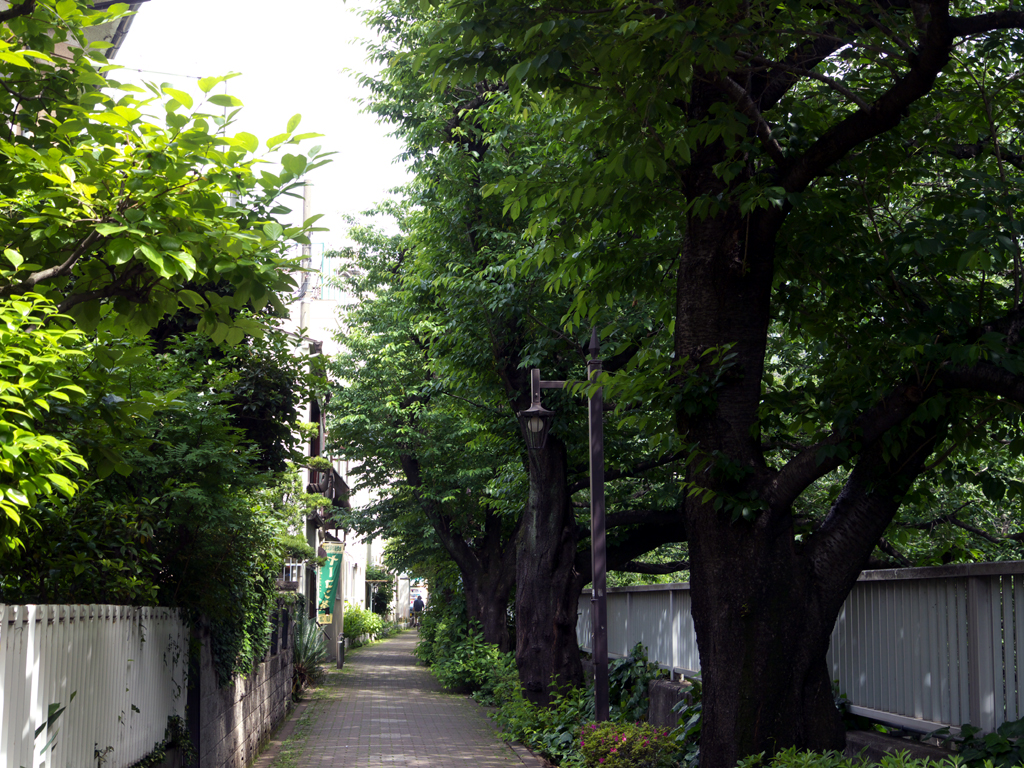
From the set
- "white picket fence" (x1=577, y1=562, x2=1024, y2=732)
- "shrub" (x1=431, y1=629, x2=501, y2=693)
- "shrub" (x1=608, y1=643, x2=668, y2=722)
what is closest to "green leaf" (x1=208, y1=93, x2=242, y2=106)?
"white picket fence" (x1=577, y1=562, x2=1024, y2=732)

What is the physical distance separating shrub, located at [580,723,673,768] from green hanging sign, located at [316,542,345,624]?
841 inches

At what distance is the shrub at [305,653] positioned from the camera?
22.2m

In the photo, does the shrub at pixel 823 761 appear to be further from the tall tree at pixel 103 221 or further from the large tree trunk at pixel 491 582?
→ the large tree trunk at pixel 491 582

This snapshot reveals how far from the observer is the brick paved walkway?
13.4 meters

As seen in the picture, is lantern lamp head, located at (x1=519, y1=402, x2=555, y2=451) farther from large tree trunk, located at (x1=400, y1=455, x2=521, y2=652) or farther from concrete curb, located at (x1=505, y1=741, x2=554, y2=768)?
large tree trunk, located at (x1=400, y1=455, x2=521, y2=652)

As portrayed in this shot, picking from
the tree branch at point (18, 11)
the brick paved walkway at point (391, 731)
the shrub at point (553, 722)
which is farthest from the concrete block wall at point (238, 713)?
the tree branch at point (18, 11)

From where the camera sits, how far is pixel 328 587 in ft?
106

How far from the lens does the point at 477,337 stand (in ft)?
53.0

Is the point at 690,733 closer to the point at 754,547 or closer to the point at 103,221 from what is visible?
the point at 754,547

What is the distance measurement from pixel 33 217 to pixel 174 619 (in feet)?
18.3

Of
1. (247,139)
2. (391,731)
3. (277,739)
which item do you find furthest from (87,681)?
(391,731)

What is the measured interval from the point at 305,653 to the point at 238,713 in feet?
38.5

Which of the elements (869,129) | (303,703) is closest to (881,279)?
(869,129)

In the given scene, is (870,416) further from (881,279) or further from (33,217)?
(33,217)
